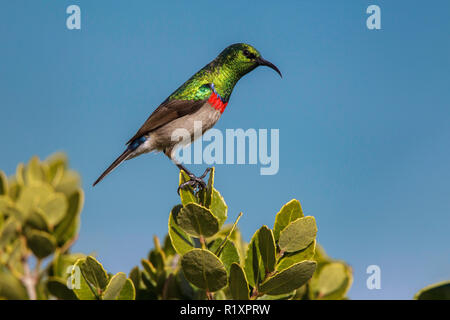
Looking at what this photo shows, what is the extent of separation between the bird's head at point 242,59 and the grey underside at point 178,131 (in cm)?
54

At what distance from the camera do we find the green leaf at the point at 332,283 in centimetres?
350

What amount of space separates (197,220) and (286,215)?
1.81ft

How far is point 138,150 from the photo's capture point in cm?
520

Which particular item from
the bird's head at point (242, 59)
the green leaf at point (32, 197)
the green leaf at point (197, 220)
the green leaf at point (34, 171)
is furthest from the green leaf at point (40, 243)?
the bird's head at point (242, 59)

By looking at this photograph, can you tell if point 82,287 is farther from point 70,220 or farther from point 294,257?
point 294,257

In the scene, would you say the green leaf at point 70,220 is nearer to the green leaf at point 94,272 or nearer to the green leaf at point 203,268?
the green leaf at point 94,272

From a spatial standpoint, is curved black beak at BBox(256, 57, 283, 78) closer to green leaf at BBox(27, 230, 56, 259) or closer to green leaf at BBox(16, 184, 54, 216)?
green leaf at BBox(16, 184, 54, 216)

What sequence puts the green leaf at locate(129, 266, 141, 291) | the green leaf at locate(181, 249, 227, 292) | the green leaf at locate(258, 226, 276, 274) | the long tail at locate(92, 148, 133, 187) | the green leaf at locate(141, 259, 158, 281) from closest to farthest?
the green leaf at locate(181, 249, 227, 292) → the green leaf at locate(258, 226, 276, 274) → the green leaf at locate(129, 266, 141, 291) → the green leaf at locate(141, 259, 158, 281) → the long tail at locate(92, 148, 133, 187)

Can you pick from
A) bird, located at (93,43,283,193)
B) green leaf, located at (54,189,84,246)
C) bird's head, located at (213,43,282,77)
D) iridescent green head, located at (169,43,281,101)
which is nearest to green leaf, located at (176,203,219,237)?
green leaf, located at (54,189,84,246)

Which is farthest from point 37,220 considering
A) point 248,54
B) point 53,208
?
point 248,54

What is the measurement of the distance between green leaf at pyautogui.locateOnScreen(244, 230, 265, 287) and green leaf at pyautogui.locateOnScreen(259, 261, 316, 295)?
93mm

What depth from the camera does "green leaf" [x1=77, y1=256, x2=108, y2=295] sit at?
2.66m

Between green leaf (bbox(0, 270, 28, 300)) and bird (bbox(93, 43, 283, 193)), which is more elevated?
bird (bbox(93, 43, 283, 193))

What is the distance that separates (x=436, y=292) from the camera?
8.52 ft
